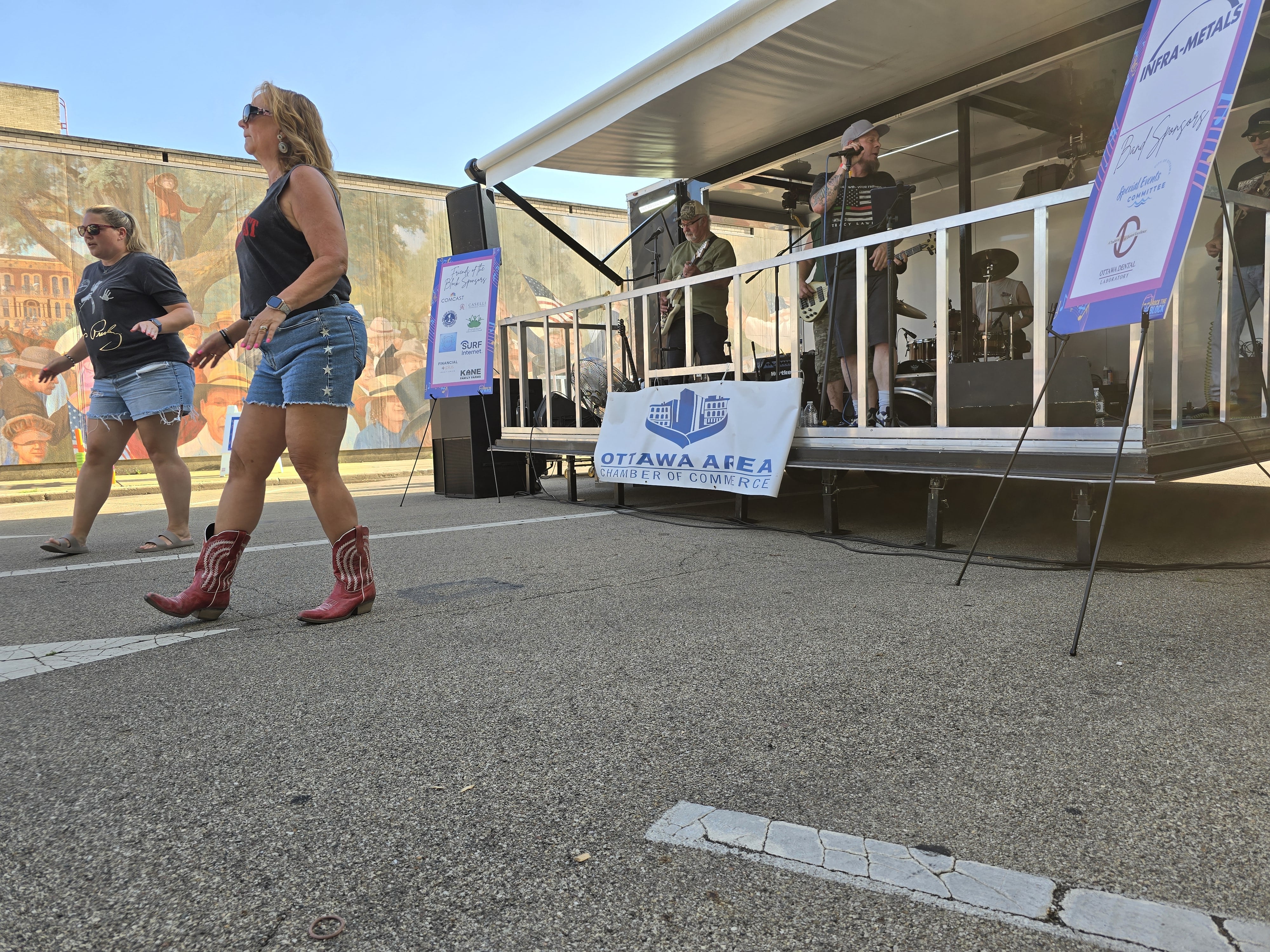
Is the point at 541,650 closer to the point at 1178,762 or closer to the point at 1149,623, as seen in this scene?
the point at 1178,762

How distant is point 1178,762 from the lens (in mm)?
1612

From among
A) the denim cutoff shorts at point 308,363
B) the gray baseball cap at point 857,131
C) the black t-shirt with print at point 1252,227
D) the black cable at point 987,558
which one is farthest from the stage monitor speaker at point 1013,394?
the denim cutoff shorts at point 308,363

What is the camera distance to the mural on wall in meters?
14.8

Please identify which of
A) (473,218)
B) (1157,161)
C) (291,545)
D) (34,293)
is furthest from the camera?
(34,293)

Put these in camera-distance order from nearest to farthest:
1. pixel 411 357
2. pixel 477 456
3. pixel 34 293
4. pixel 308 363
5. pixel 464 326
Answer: pixel 308 363 < pixel 464 326 < pixel 477 456 < pixel 34 293 < pixel 411 357

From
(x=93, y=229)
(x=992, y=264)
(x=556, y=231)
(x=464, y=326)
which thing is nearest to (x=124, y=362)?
(x=93, y=229)

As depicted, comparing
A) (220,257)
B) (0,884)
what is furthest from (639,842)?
(220,257)

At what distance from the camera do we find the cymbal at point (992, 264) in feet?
24.1

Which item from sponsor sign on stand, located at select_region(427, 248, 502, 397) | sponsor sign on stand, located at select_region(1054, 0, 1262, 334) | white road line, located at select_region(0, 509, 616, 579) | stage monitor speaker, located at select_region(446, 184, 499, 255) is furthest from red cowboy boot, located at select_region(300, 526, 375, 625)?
stage monitor speaker, located at select_region(446, 184, 499, 255)

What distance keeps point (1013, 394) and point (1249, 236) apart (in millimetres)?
2274

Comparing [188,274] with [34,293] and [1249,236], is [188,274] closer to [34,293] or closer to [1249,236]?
[34,293]

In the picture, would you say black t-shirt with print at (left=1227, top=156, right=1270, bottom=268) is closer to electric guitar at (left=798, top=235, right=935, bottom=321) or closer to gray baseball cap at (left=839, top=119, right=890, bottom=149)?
electric guitar at (left=798, top=235, right=935, bottom=321)

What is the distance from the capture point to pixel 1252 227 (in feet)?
15.4

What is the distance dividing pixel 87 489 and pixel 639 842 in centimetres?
455
